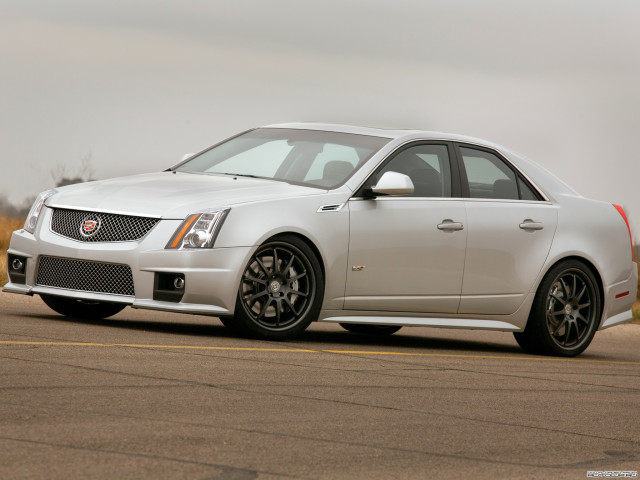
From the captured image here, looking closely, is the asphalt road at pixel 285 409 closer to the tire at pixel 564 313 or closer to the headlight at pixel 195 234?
the headlight at pixel 195 234

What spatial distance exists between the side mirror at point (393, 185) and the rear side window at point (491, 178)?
1034mm

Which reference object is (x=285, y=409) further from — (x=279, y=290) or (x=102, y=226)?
(x=102, y=226)

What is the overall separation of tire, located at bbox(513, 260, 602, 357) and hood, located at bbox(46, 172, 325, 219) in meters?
2.43

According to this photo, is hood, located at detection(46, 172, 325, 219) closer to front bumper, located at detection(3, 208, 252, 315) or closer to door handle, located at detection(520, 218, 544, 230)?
front bumper, located at detection(3, 208, 252, 315)

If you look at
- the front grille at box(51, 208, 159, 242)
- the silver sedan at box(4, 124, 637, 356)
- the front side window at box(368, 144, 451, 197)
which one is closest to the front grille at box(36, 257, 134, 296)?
the silver sedan at box(4, 124, 637, 356)

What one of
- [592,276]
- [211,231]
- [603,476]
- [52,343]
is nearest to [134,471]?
[603,476]

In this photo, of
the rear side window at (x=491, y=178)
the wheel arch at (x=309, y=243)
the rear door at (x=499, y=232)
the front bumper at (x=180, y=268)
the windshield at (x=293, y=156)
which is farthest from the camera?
the rear side window at (x=491, y=178)

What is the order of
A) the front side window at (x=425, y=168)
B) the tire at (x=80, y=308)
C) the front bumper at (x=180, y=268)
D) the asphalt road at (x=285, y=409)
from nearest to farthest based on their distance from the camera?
the asphalt road at (x=285, y=409)
the front bumper at (x=180, y=268)
the tire at (x=80, y=308)
the front side window at (x=425, y=168)

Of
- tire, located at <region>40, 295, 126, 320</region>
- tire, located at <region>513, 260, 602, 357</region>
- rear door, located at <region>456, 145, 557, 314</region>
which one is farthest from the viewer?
tire, located at <region>513, 260, 602, 357</region>

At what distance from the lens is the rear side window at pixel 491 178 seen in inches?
434

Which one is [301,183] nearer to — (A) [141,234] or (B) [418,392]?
(A) [141,234]

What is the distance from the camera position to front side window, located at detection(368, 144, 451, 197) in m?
10.6

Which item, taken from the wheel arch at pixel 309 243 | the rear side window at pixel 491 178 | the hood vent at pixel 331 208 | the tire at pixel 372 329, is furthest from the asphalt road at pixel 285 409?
the tire at pixel 372 329

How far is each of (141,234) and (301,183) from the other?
145 centimetres
